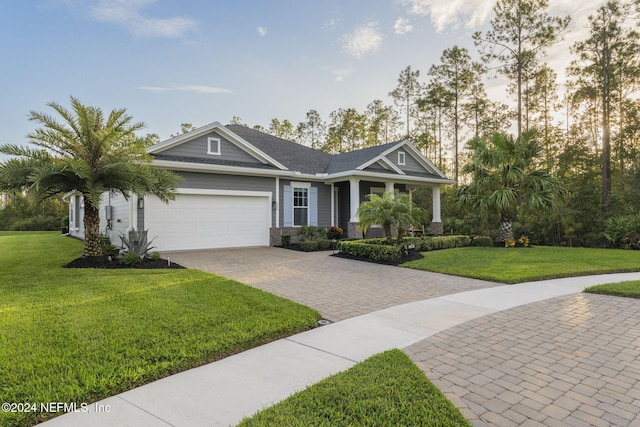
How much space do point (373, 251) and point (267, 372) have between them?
8.05 meters

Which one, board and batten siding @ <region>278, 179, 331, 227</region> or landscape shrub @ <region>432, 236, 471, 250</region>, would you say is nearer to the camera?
landscape shrub @ <region>432, 236, 471, 250</region>

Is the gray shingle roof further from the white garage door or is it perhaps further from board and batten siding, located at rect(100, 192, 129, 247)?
board and batten siding, located at rect(100, 192, 129, 247)

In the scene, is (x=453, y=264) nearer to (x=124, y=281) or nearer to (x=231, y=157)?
(x=124, y=281)

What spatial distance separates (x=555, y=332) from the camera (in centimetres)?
449

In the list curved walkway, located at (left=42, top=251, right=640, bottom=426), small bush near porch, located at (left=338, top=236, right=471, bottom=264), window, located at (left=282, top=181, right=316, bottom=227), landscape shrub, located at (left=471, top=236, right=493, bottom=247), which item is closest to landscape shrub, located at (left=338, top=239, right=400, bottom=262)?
small bush near porch, located at (left=338, top=236, right=471, bottom=264)

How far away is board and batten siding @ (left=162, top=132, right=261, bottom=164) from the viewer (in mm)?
12903

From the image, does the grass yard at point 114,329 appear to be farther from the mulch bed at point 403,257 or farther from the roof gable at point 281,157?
the roof gable at point 281,157

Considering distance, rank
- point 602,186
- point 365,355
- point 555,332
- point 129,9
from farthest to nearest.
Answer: point 602,186, point 129,9, point 555,332, point 365,355

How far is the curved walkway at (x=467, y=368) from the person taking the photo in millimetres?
2648

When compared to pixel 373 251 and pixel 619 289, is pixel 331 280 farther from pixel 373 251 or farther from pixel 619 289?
pixel 619 289

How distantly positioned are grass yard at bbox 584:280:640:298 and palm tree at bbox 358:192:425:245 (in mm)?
5224

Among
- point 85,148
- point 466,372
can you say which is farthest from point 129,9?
point 466,372

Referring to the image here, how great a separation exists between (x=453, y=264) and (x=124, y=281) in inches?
319

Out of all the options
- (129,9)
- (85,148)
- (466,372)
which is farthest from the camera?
(129,9)
